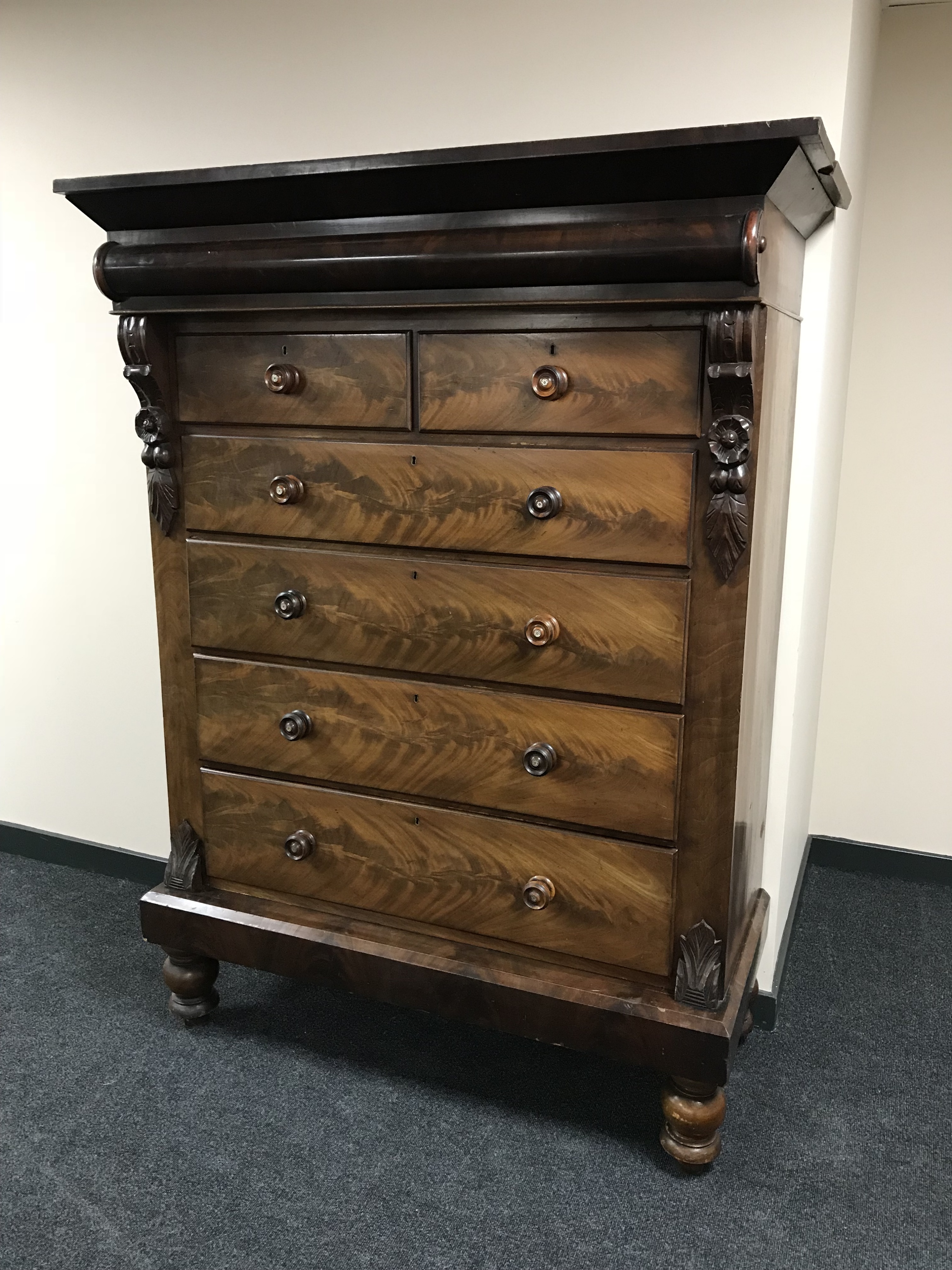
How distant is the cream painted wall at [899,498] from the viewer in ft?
8.10

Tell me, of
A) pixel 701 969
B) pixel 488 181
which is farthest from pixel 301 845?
pixel 488 181

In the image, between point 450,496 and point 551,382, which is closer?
point 551,382

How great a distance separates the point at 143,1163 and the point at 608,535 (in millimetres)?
1341

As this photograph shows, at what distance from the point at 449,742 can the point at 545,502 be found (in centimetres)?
46

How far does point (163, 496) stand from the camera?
1932 millimetres

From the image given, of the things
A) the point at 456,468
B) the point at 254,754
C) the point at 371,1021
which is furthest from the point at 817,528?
the point at 371,1021

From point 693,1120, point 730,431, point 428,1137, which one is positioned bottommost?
point 428,1137

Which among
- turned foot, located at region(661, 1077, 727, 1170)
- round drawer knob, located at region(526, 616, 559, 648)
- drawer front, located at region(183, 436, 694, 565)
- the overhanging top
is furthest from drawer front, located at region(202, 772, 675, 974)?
the overhanging top

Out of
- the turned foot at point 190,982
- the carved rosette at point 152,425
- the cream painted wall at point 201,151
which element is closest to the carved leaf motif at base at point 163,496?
the carved rosette at point 152,425

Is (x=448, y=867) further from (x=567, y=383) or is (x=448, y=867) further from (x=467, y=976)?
(x=567, y=383)

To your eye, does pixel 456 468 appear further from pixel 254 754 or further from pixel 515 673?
pixel 254 754

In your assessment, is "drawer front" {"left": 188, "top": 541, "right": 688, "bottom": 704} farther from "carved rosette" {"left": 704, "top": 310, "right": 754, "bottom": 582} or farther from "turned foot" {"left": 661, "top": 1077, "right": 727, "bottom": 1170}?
"turned foot" {"left": 661, "top": 1077, "right": 727, "bottom": 1170}

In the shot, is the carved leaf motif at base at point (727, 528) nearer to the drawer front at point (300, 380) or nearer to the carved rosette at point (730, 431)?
the carved rosette at point (730, 431)

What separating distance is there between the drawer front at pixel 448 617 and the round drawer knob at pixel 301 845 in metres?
0.35
